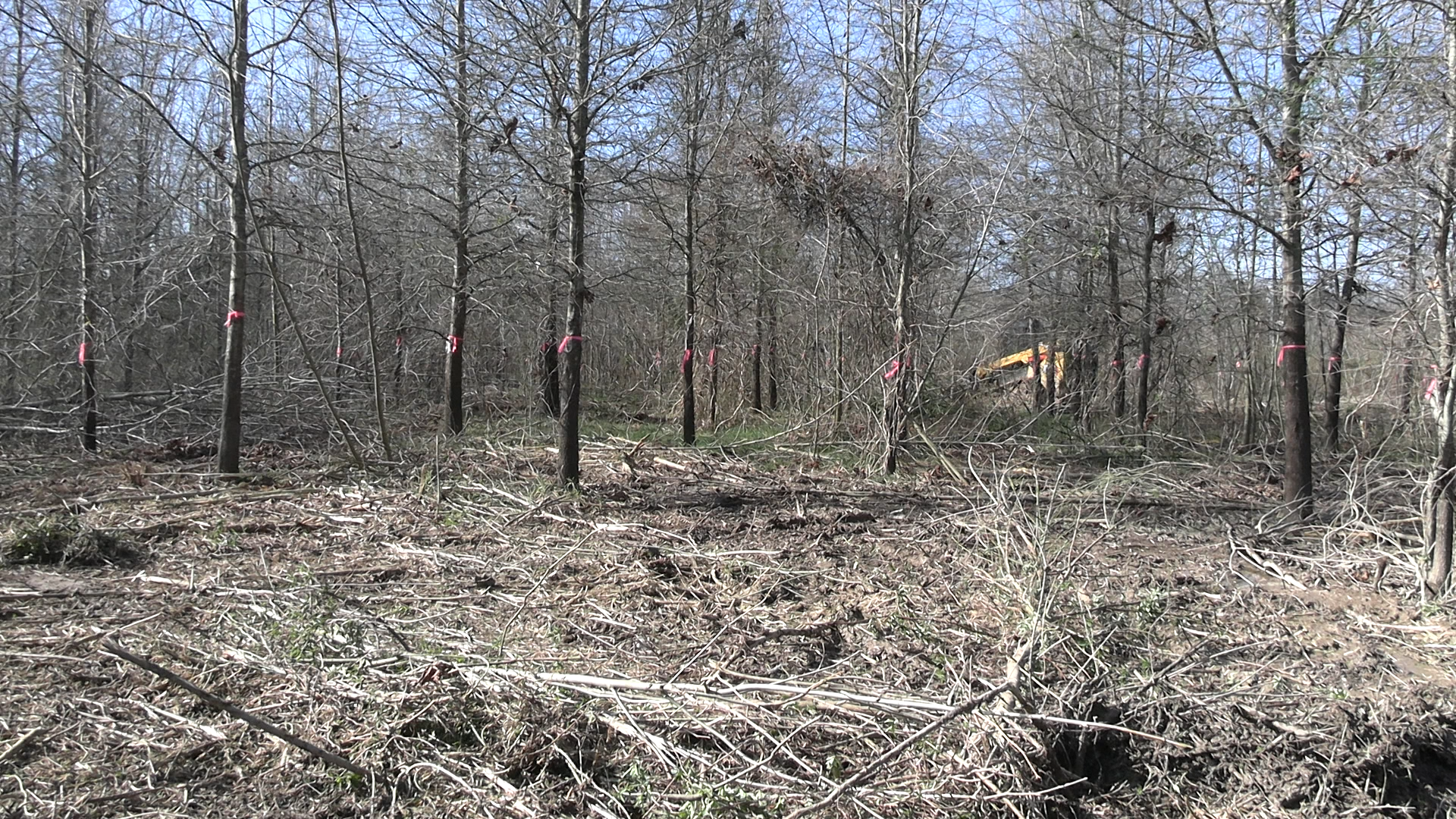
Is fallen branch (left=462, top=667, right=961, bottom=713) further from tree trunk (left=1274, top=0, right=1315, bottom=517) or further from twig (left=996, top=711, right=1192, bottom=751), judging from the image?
tree trunk (left=1274, top=0, right=1315, bottom=517)

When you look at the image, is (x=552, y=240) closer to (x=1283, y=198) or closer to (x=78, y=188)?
(x=78, y=188)

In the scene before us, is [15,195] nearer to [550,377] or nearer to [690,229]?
[550,377]

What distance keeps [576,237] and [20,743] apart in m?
4.85

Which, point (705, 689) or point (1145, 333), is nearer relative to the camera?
point (705, 689)

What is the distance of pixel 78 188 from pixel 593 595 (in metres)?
8.14

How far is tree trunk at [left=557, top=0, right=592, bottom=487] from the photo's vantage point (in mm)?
6582

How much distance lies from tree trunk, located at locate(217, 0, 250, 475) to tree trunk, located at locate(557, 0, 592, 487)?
2.77m

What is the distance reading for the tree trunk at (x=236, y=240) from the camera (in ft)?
23.1

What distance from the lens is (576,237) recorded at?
6867mm

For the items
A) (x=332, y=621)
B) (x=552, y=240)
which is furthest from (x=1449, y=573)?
(x=552, y=240)

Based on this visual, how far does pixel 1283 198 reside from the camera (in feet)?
19.1

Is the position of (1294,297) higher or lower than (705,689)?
higher

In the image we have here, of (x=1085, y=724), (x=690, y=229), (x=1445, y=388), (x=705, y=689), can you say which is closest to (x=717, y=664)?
(x=705, y=689)

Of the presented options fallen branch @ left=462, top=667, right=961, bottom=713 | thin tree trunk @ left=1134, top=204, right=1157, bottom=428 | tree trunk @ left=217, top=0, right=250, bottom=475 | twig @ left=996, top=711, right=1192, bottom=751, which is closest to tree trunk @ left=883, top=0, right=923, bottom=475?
thin tree trunk @ left=1134, top=204, right=1157, bottom=428
